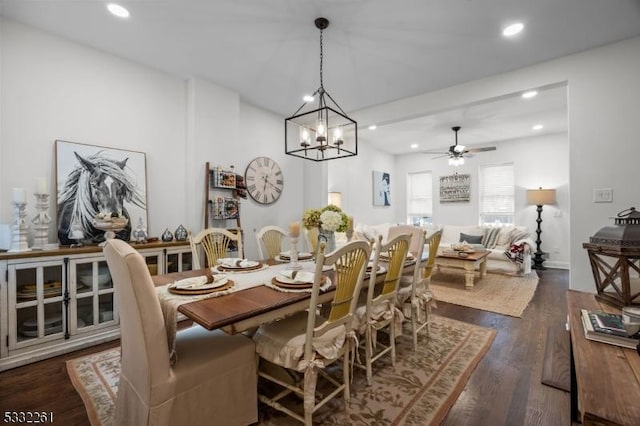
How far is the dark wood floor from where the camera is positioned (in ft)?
5.52

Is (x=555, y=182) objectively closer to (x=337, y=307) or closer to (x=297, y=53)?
(x=297, y=53)

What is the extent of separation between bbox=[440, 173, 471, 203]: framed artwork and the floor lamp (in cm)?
128

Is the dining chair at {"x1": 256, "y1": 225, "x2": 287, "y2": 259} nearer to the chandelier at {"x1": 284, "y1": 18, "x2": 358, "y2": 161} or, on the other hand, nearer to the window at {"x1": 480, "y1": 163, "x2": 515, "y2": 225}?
the chandelier at {"x1": 284, "y1": 18, "x2": 358, "y2": 161}

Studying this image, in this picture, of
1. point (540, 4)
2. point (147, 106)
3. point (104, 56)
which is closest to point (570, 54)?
point (540, 4)

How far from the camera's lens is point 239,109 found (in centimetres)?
397

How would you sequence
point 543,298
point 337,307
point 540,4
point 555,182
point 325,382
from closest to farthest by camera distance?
point 337,307
point 325,382
point 540,4
point 543,298
point 555,182

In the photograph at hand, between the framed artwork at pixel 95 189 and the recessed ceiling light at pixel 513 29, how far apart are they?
12.2 feet

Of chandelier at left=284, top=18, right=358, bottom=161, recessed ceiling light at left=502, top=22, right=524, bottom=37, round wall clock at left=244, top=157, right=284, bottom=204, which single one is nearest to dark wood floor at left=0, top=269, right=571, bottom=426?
chandelier at left=284, top=18, right=358, bottom=161

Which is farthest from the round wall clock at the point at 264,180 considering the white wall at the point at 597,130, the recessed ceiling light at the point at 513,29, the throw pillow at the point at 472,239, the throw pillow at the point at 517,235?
the throw pillow at the point at 517,235

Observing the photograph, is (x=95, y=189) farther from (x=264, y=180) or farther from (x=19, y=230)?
(x=264, y=180)

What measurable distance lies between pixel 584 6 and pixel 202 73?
11.7ft

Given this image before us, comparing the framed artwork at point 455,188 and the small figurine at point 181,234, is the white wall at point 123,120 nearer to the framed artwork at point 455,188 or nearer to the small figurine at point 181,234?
the small figurine at point 181,234

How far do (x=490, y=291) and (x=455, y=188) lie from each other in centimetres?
354

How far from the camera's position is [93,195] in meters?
2.71
